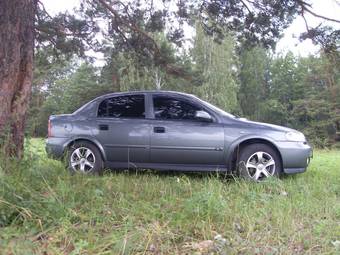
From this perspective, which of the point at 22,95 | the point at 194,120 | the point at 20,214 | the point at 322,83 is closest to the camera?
the point at 20,214

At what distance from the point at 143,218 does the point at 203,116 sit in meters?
3.38

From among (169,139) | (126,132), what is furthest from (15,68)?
(169,139)

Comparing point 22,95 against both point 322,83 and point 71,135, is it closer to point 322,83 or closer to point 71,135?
point 71,135

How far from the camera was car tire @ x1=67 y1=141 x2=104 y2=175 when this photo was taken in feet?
22.8

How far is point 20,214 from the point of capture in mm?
→ 3635

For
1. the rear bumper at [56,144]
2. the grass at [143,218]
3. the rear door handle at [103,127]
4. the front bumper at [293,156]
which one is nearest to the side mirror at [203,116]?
the front bumper at [293,156]

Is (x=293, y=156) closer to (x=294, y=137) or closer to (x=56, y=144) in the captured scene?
(x=294, y=137)

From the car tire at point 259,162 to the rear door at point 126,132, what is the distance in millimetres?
1591

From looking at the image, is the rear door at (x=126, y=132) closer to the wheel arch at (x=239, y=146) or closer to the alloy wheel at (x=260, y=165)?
the wheel arch at (x=239, y=146)

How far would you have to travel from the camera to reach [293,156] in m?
6.73

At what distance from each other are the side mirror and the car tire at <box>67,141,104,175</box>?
177 centimetres

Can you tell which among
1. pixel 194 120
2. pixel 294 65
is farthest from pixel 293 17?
pixel 294 65

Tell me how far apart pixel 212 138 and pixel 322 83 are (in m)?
44.3

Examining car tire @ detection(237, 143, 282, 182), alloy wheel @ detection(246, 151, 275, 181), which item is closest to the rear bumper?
car tire @ detection(237, 143, 282, 182)
